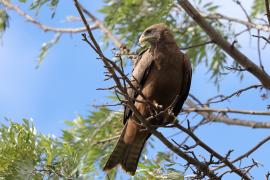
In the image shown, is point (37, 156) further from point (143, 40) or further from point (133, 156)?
point (143, 40)

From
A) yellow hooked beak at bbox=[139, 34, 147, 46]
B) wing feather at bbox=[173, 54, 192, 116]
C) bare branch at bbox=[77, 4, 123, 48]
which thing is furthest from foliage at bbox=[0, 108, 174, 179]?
bare branch at bbox=[77, 4, 123, 48]

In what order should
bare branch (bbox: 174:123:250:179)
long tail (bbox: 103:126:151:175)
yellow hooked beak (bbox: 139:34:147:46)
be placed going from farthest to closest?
yellow hooked beak (bbox: 139:34:147:46), long tail (bbox: 103:126:151:175), bare branch (bbox: 174:123:250:179)

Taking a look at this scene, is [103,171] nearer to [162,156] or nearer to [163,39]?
[162,156]

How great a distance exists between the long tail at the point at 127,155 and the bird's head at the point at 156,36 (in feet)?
3.04

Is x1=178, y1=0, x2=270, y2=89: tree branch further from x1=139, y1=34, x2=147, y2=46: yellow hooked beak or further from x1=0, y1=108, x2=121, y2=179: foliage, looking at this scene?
x1=0, y1=108, x2=121, y2=179: foliage

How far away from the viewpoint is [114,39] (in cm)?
912

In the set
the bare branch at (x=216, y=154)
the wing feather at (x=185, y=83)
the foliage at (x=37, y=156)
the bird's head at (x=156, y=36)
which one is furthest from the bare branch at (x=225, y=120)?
the bare branch at (x=216, y=154)

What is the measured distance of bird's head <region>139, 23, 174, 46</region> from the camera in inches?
245

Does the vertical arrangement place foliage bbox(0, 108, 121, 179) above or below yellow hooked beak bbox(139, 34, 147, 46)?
below

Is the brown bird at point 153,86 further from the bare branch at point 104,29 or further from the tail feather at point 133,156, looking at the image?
the bare branch at point 104,29

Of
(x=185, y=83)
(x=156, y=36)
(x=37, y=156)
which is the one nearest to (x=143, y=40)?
(x=156, y=36)

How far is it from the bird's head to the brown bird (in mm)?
12

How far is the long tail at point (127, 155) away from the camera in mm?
5949

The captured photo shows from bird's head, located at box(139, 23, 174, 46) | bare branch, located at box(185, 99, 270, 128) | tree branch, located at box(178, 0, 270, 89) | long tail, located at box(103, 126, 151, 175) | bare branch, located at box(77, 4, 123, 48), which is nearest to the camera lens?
tree branch, located at box(178, 0, 270, 89)
